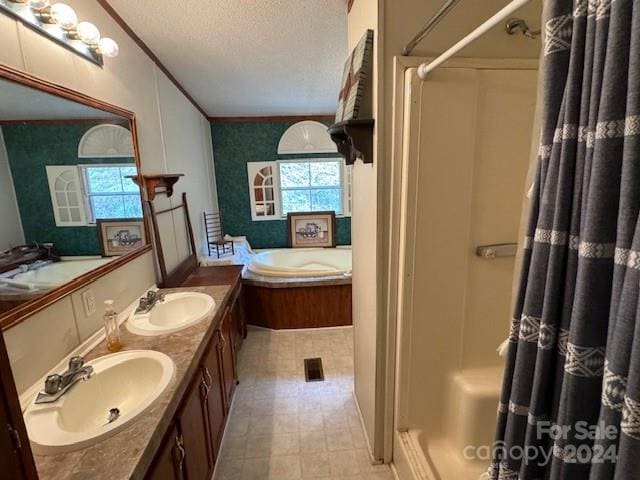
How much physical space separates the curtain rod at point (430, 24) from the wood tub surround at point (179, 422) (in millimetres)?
1498

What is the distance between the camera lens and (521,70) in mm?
1333

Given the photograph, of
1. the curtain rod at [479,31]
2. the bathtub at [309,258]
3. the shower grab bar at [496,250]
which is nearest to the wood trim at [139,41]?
the curtain rod at [479,31]

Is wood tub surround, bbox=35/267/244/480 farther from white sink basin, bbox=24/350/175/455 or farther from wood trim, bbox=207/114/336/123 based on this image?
wood trim, bbox=207/114/336/123

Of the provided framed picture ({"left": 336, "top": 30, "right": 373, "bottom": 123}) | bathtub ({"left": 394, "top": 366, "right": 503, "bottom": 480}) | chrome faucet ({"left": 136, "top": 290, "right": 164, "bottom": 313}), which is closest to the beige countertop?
chrome faucet ({"left": 136, "top": 290, "right": 164, "bottom": 313})

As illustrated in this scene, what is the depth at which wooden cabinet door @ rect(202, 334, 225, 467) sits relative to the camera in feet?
5.33

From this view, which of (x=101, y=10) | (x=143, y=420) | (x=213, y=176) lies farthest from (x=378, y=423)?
(x=213, y=176)

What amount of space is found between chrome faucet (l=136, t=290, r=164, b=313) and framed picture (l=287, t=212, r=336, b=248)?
2774 mm

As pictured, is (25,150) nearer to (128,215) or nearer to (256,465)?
(128,215)

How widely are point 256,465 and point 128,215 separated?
161cm

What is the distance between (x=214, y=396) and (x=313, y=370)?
3.59 feet

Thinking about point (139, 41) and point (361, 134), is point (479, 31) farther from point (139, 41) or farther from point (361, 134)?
point (139, 41)

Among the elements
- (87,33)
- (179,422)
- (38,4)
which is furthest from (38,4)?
(179,422)

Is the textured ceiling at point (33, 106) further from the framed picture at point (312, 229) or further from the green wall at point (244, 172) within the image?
the framed picture at point (312, 229)

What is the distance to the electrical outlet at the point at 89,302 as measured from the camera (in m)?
1.47
